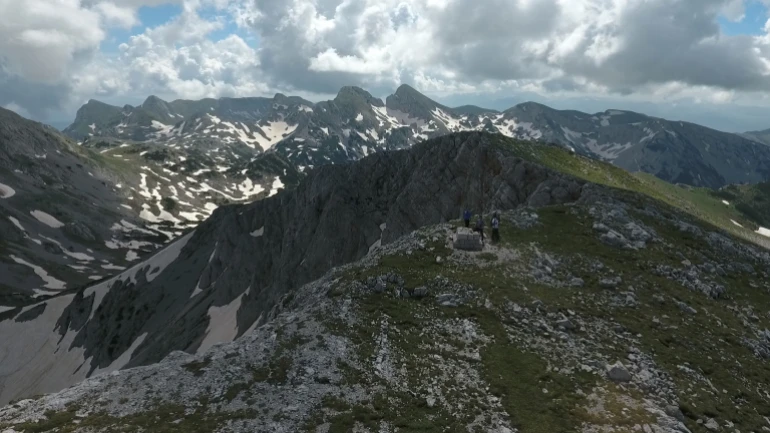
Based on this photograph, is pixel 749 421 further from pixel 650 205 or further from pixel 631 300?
pixel 650 205

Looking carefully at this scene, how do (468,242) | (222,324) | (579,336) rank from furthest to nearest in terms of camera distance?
1. (222,324)
2. (468,242)
3. (579,336)

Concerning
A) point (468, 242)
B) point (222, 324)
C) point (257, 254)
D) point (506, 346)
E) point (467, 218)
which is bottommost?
point (222, 324)

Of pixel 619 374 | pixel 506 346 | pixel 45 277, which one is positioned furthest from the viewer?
pixel 45 277

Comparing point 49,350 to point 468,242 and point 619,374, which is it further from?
point 619,374

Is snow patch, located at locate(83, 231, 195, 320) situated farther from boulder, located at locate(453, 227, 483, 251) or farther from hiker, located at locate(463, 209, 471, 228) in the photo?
boulder, located at locate(453, 227, 483, 251)

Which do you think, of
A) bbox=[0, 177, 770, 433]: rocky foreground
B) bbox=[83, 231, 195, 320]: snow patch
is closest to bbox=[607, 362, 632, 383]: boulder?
bbox=[0, 177, 770, 433]: rocky foreground

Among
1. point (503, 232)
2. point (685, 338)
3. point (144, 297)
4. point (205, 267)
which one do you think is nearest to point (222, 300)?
point (205, 267)

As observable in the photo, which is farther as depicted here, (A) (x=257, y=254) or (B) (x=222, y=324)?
(A) (x=257, y=254)

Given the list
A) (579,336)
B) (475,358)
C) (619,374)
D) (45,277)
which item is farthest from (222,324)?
(45,277)
